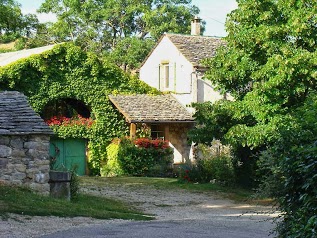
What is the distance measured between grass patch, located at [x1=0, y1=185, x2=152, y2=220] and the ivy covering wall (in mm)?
13454

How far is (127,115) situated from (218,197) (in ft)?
29.9

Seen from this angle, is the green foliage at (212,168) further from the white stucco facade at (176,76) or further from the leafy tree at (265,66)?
the white stucco facade at (176,76)

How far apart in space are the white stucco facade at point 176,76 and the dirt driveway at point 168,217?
8889 millimetres

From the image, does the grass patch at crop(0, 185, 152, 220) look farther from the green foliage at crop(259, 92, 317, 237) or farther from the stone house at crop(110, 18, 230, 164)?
the stone house at crop(110, 18, 230, 164)

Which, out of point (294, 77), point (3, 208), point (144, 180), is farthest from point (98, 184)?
point (3, 208)

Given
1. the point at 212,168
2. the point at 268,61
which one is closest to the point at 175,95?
the point at 212,168

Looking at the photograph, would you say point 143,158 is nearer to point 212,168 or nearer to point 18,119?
point 212,168

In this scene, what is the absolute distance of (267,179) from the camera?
344 inches

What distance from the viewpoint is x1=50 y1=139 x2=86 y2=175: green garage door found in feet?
102

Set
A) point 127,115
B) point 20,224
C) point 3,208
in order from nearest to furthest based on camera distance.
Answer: point 20,224
point 3,208
point 127,115

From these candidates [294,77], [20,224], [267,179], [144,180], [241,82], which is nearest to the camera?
[267,179]

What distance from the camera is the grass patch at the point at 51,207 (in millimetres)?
14375

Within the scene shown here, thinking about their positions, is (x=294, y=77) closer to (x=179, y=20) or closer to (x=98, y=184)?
(x=98, y=184)

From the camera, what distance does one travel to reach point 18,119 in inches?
682
